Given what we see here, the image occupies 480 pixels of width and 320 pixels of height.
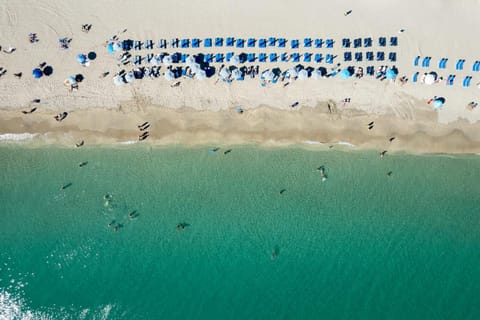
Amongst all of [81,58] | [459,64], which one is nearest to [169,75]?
[81,58]

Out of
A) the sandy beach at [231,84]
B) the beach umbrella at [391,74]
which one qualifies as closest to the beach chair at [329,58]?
the sandy beach at [231,84]

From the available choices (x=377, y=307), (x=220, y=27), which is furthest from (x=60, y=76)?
(x=377, y=307)

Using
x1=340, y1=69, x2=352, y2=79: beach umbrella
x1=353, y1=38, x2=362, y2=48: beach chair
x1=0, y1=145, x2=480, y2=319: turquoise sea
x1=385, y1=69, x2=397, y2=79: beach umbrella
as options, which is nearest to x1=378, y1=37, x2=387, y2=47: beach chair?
x1=353, y1=38, x2=362, y2=48: beach chair

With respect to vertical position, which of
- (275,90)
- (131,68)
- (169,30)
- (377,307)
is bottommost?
(377,307)

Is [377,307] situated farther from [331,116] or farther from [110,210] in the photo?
[110,210]

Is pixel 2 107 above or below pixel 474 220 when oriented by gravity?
above

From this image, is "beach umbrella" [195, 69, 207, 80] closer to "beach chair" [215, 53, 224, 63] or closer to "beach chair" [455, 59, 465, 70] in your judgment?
"beach chair" [215, 53, 224, 63]
